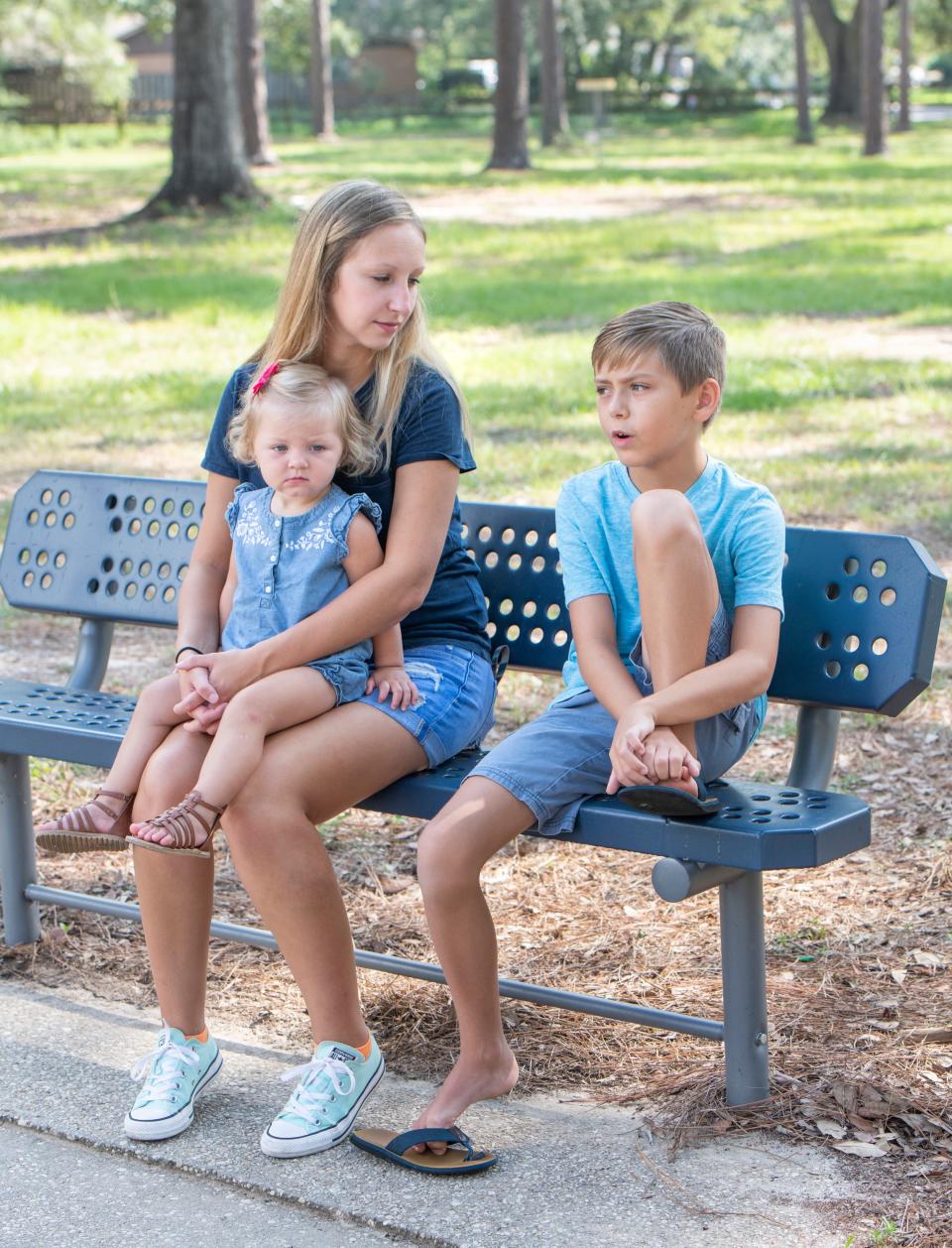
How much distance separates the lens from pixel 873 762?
15.3ft

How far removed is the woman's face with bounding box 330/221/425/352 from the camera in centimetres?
314

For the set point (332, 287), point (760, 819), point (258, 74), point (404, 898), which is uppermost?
point (258, 74)

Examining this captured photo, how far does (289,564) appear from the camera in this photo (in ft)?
10.2

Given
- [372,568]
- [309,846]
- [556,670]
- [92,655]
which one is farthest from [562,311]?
[309,846]

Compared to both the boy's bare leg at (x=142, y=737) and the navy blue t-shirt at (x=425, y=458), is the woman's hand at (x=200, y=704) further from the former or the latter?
the navy blue t-shirt at (x=425, y=458)

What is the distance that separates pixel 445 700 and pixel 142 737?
→ 1.88 feet

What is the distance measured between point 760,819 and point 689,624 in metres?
0.35

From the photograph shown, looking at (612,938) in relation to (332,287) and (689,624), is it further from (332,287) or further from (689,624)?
(332,287)

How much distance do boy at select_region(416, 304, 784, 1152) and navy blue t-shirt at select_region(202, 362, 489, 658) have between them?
284mm

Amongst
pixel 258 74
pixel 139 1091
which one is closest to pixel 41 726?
pixel 139 1091

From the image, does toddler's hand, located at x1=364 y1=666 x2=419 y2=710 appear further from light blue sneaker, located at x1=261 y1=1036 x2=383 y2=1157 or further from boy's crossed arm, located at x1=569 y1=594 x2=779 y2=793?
light blue sneaker, located at x1=261 y1=1036 x2=383 y2=1157

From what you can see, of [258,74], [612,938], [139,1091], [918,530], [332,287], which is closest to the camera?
[139,1091]

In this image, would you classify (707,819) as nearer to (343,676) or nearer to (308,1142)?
(343,676)

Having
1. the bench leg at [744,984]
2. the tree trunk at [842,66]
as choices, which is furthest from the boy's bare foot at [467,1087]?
the tree trunk at [842,66]
